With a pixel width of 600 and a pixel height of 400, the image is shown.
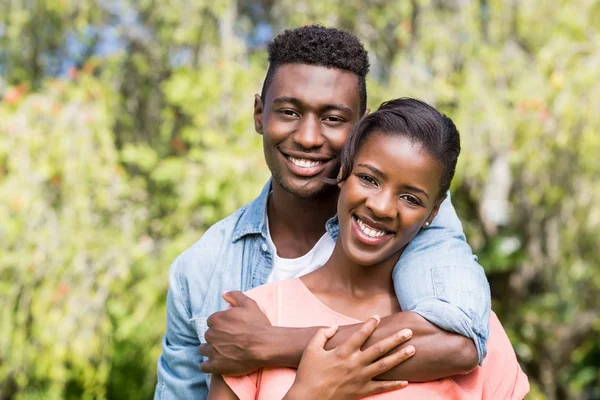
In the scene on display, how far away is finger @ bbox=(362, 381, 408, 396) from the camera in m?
1.59

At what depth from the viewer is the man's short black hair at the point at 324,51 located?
202 centimetres

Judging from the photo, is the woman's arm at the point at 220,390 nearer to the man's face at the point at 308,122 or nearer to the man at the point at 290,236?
the man at the point at 290,236

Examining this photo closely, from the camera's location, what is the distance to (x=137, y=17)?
5281 millimetres

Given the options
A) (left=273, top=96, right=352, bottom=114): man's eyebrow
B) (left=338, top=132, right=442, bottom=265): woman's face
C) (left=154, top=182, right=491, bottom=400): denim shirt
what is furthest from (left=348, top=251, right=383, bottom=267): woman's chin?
(left=273, top=96, right=352, bottom=114): man's eyebrow

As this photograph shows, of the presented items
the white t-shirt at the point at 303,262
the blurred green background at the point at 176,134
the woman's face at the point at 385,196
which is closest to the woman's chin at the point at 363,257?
the woman's face at the point at 385,196

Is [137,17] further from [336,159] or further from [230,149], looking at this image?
[336,159]

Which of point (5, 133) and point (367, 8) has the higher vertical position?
point (367, 8)

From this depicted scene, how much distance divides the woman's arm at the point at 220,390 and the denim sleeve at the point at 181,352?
1.13ft

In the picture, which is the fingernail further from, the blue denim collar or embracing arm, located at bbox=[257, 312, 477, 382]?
the blue denim collar

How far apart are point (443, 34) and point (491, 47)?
34 centimetres

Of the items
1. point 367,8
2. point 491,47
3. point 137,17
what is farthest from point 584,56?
point 137,17

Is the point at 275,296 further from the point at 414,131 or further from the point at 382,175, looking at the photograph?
the point at 414,131

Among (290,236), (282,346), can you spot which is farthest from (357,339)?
(290,236)

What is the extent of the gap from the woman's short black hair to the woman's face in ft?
0.06
